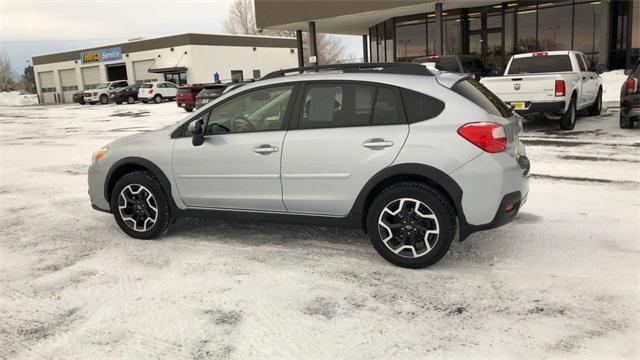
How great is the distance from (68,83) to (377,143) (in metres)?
62.5

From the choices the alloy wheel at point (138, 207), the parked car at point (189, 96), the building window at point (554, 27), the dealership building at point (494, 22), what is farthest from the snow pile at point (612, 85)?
the parked car at point (189, 96)

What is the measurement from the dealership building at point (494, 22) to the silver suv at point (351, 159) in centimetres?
1788

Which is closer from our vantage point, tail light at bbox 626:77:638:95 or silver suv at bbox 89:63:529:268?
silver suv at bbox 89:63:529:268

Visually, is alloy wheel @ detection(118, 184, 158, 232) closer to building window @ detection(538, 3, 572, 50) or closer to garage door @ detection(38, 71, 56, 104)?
building window @ detection(538, 3, 572, 50)

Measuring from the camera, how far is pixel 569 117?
12.0m

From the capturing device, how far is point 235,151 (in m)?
4.89

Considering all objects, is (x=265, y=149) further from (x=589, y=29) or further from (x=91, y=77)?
(x=91, y=77)

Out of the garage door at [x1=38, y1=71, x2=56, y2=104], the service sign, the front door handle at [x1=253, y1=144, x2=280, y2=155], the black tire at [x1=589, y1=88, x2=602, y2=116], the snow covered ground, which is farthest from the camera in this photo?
the garage door at [x1=38, y1=71, x2=56, y2=104]

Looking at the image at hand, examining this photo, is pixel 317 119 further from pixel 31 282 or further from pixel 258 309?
pixel 31 282

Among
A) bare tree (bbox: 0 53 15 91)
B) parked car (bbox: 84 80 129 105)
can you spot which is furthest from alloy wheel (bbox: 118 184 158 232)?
bare tree (bbox: 0 53 15 91)

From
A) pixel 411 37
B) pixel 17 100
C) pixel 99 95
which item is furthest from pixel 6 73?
pixel 411 37

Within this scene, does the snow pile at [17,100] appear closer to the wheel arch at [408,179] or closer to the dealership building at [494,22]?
the dealership building at [494,22]

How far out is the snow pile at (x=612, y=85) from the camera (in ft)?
62.7

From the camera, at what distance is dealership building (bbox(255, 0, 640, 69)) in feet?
73.4
